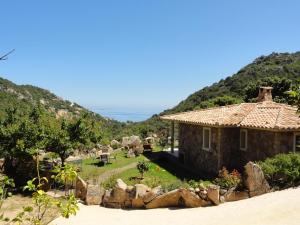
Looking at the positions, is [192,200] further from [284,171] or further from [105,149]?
[105,149]

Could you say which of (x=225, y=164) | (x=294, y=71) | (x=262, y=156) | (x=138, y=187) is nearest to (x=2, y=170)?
(x=138, y=187)

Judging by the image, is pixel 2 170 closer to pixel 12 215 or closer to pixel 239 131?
pixel 12 215

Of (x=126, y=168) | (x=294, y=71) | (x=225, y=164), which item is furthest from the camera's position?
(x=294, y=71)

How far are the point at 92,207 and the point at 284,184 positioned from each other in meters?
7.62

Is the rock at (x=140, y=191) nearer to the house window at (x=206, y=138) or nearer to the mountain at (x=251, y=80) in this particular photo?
the house window at (x=206, y=138)

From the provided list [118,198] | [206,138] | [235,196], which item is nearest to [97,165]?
[206,138]

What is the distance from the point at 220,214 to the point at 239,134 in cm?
907

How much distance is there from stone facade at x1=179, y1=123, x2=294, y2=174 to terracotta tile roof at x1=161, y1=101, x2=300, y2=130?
0.48 metres

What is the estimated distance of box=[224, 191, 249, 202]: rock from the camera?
583 inches

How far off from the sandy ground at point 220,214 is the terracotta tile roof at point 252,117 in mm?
5065

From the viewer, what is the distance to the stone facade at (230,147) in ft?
60.3

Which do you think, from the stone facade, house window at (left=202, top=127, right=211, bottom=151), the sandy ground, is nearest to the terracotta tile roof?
the stone facade

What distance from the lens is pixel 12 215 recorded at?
14.9 metres

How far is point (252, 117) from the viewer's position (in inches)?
824
